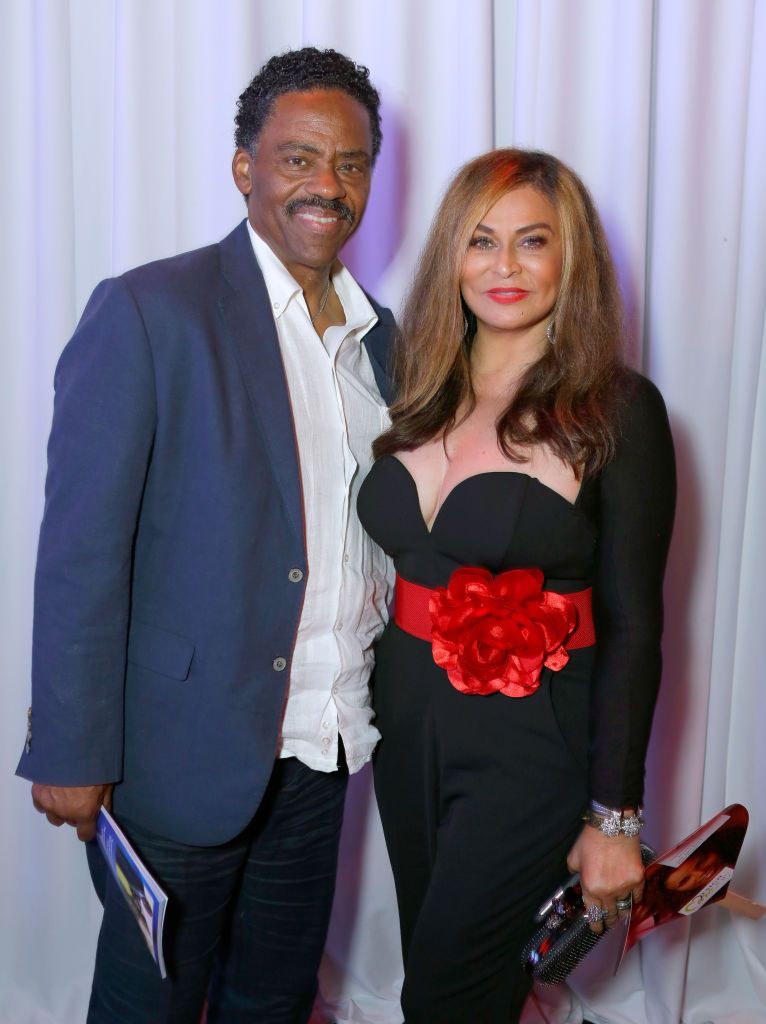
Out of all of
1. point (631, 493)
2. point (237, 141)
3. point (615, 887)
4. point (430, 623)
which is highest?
point (237, 141)

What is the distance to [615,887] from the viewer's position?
1.65m

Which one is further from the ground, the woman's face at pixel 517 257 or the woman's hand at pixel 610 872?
the woman's face at pixel 517 257

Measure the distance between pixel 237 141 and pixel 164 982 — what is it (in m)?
1.42

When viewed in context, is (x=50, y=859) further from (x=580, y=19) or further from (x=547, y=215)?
(x=580, y=19)

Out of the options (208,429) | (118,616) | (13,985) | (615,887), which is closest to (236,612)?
(118,616)

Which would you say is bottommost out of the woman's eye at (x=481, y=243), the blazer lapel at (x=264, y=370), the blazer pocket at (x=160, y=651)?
the blazer pocket at (x=160, y=651)

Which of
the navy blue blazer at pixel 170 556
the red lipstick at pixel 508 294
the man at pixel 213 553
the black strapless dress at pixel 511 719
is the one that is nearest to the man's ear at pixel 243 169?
the man at pixel 213 553

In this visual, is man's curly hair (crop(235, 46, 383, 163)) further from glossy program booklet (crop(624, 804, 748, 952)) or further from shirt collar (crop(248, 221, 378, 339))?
glossy program booklet (crop(624, 804, 748, 952))

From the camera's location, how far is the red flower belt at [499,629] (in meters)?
1.65

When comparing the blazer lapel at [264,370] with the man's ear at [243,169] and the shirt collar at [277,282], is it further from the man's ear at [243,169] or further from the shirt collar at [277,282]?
the man's ear at [243,169]

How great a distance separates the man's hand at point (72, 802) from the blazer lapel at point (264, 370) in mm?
504

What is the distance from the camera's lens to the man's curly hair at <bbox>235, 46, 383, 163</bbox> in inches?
68.7

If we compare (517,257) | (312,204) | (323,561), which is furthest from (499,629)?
(312,204)

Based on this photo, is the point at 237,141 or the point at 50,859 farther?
the point at 50,859
